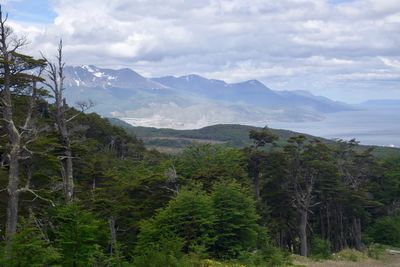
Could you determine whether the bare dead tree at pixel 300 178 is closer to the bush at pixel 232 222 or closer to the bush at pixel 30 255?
the bush at pixel 232 222

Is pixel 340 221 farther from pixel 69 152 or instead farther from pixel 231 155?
pixel 69 152

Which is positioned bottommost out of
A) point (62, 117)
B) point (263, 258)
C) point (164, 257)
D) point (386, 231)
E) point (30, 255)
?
point (386, 231)

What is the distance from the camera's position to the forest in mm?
16250

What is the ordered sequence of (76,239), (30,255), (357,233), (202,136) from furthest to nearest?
(202,136), (357,233), (76,239), (30,255)

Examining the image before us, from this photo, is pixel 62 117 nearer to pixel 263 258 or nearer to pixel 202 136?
pixel 263 258

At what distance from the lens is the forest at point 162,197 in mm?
16250

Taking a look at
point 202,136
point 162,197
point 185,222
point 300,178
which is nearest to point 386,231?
point 300,178

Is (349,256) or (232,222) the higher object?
(232,222)

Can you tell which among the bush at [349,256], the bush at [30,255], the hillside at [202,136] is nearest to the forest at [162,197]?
the bush at [30,255]

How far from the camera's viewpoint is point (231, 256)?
2184 centimetres

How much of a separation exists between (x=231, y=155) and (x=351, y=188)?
16.5m

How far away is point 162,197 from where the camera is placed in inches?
1060

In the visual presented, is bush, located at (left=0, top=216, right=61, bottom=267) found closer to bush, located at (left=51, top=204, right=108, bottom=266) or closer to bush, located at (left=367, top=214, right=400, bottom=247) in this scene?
bush, located at (left=51, top=204, right=108, bottom=266)

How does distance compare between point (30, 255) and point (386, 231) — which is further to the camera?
point (386, 231)
